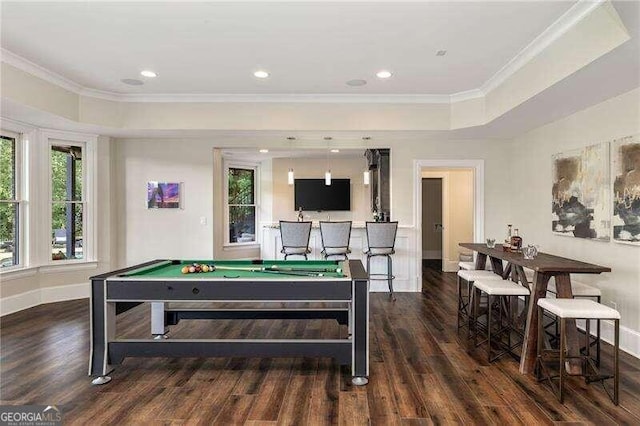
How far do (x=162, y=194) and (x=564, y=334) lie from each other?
5620 millimetres

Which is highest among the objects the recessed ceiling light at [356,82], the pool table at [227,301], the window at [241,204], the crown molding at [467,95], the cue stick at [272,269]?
the recessed ceiling light at [356,82]

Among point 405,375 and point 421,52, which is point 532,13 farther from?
point 405,375

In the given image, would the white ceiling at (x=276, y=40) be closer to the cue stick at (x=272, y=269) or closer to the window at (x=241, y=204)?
the cue stick at (x=272, y=269)

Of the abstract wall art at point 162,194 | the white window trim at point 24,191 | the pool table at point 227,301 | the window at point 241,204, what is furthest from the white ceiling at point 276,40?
the window at point 241,204

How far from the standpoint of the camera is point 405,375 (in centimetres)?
305

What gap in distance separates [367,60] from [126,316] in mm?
4201

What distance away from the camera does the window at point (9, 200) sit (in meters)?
4.80

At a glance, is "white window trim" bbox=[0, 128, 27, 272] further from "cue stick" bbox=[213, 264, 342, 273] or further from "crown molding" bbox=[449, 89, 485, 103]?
"crown molding" bbox=[449, 89, 485, 103]

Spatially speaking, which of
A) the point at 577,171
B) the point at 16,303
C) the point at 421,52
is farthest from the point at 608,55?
the point at 16,303

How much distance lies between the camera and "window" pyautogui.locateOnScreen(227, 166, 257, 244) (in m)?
8.02

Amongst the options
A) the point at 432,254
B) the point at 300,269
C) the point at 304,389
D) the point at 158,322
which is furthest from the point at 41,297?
the point at 432,254

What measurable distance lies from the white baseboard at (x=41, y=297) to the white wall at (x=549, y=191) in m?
6.72

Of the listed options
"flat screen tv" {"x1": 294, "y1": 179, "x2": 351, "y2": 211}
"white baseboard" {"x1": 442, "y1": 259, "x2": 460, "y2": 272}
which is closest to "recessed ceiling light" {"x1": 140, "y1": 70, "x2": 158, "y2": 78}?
Result: "flat screen tv" {"x1": 294, "y1": 179, "x2": 351, "y2": 211}

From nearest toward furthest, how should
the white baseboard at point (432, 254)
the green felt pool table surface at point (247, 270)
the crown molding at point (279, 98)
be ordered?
1. the green felt pool table surface at point (247, 270)
2. the crown molding at point (279, 98)
3. the white baseboard at point (432, 254)
